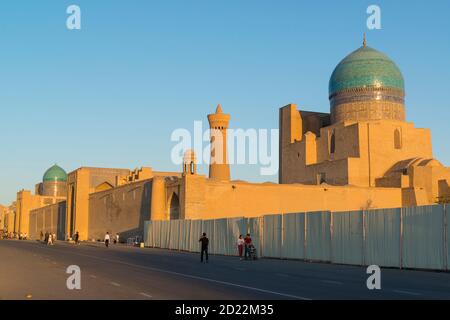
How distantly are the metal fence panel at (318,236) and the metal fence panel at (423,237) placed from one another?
4124 millimetres

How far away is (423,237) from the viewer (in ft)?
63.8

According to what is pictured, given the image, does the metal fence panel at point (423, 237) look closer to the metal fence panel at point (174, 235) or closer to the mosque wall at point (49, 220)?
the metal fence panel at point (174, 235)

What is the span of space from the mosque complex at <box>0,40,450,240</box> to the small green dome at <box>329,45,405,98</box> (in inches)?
3.6

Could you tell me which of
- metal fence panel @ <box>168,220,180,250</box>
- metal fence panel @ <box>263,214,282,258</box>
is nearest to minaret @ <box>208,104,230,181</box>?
metal fence panel @ <box>168,220,180,250</box>

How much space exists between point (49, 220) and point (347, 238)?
6651cm

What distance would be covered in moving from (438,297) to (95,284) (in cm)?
723

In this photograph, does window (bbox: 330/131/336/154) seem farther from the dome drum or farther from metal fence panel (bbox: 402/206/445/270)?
metal fence panel (bbox: 402/206/445/270)

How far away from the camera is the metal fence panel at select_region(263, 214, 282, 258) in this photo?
27031 millimetres

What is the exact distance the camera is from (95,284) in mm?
13602

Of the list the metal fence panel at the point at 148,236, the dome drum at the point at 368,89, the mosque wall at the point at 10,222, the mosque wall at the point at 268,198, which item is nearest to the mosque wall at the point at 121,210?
the metal fence panel at the point at 148,236

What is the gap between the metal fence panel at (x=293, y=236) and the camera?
25438mm

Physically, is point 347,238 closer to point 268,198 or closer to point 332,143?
point 268,198

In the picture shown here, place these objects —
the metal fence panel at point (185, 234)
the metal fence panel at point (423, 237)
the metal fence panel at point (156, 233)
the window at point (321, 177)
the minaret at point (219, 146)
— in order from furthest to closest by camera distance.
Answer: the minaret at point (219, 146) → the window at point (321, 177) → the metal fence panel at point (156, 233) → the metal fence panel at point (185, 234) → the metal fence panel at point (423, 237)

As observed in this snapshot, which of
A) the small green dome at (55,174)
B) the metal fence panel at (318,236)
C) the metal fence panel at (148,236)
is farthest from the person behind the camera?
the small green dome at (55,174)
